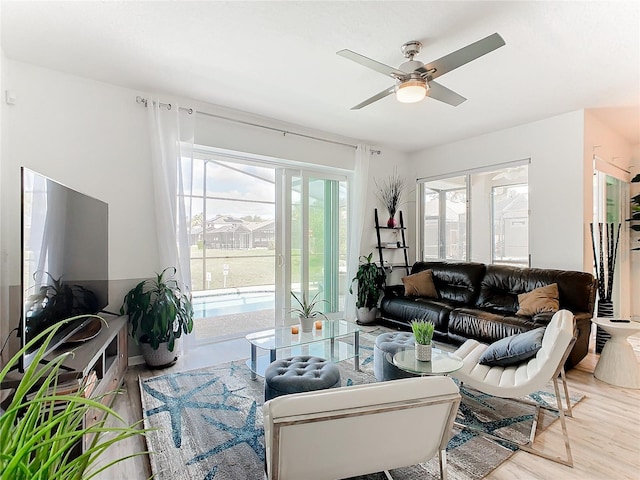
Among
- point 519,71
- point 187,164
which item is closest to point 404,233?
point 519,71

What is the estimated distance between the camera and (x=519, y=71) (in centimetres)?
285

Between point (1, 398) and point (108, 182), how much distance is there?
1995 millimetres

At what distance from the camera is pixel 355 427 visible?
1273mm

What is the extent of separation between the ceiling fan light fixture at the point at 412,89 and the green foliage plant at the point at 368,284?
2.75 metres

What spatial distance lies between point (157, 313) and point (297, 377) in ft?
5.14

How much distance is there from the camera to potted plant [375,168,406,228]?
5340mm

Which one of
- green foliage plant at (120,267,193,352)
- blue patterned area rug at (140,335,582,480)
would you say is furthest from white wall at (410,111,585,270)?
green foliage plant at (120,267,193,352)

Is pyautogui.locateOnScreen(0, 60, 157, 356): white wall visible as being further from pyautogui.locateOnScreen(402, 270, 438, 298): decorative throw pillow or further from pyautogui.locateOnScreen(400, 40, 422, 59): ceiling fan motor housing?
pyautogui.locateOnScreen(402, 270, 438, 298): decorative throw pillow

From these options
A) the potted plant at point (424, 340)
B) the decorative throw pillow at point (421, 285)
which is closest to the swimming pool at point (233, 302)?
the decorative throw pillow at point (421, 285)

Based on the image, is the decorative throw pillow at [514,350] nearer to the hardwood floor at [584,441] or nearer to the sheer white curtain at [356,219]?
the hardwood floor at [584,441]

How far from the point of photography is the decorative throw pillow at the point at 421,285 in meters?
4.46

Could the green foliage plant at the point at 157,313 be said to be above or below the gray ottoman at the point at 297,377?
above

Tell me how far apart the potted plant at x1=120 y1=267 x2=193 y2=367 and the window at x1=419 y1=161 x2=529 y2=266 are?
12.6ft

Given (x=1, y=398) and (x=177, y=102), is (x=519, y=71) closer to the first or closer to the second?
(x=177, y=102)
